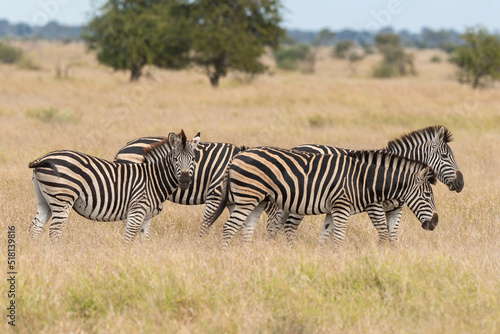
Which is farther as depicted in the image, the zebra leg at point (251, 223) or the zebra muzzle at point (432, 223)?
the zebra leg at point (251, 223)

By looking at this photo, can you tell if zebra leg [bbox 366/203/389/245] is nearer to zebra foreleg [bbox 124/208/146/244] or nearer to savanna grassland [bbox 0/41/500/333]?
savanna grassland [bbox 0/41/500/333]

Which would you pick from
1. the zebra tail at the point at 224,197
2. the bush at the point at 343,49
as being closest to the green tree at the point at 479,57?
the zebra tail at the point at 224,197

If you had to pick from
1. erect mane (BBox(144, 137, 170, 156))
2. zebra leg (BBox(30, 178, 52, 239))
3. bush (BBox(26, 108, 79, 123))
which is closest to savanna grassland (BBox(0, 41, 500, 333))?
zebra leg (BBox(30, 178, 52, 239))

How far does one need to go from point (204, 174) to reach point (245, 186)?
99 centimetres

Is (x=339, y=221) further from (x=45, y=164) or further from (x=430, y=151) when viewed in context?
(x=45, y=164)

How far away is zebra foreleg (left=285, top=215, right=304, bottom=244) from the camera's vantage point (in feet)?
24.2

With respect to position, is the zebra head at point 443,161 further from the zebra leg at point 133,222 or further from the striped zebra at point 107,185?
the zebra leg at point 133,222

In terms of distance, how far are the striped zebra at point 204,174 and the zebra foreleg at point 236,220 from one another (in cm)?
53

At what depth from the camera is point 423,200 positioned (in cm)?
682

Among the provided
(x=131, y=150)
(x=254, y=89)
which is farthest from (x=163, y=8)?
(x=131, y=150)

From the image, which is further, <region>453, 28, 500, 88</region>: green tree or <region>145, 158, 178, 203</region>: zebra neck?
<region>453, 28, 500, 88</region>: green tree

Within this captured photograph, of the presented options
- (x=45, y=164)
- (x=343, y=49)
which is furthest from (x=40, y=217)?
(x=343, y=49)

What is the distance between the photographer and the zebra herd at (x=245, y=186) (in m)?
6.39

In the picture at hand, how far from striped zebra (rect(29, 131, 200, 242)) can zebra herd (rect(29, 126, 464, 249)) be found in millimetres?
11
